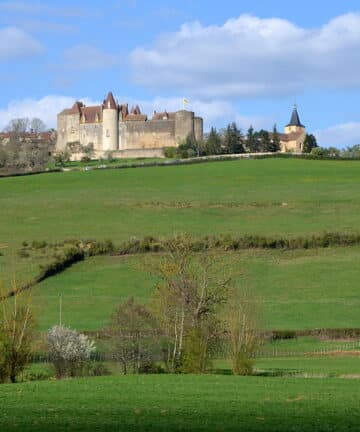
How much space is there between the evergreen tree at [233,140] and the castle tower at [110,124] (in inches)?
938

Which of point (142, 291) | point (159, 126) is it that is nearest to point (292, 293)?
point (142, 291)

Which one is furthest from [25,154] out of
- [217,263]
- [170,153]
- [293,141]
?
[217,263]

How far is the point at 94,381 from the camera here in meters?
30.6

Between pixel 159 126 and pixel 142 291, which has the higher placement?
pixel 159 126

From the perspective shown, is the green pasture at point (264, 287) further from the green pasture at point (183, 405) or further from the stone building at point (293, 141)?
the stone building at point (293, 141)

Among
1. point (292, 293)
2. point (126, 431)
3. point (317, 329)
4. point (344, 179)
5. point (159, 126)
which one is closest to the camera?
point (126, 431)

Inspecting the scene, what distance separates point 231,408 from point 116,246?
4478 centimetres

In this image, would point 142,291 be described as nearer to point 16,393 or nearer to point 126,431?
point 16,393

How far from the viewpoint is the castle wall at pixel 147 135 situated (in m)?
164

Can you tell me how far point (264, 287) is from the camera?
195 feet

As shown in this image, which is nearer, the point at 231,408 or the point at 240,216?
the point at 231,408

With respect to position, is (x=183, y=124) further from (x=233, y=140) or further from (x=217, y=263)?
(x=217, y=263)

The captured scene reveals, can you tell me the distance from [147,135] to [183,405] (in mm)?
141352

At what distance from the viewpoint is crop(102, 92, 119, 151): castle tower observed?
167 metres
